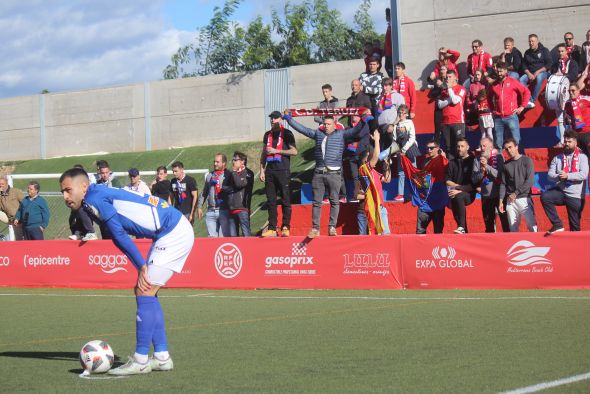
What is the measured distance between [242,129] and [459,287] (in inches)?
719

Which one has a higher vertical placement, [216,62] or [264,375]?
[216,62]

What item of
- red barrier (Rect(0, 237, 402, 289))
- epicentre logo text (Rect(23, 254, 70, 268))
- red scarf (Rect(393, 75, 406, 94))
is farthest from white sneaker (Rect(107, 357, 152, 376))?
red scarf (Rect(393, 75, 406, 94))

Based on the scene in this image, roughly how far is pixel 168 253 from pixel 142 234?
28 cm

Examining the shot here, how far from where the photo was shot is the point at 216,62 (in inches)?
2062

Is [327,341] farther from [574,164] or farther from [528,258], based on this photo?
[574,164]

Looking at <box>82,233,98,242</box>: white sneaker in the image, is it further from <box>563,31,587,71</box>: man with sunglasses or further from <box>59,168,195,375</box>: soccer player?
<box>59,168,195,375</box>: soccer player

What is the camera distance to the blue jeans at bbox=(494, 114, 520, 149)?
18766 millimetres

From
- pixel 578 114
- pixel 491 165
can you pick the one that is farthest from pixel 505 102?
pixel 491 165

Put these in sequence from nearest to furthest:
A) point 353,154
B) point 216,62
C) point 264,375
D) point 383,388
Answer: point 383,388 → point 264,375 → point 353,154 → point 216,62

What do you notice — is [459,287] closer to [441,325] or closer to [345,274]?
[345,274]

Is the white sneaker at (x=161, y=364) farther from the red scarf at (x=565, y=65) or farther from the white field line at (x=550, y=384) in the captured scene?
the red scarf at (x=565, y=65)

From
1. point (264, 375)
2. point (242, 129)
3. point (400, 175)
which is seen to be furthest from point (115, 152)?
point (264, 375)

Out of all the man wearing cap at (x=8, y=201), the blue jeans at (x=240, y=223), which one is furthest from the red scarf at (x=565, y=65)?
the man wearing cap at (x=8, y=201)

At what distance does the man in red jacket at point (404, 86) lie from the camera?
20027 millimetres
